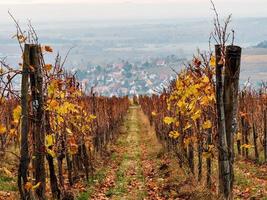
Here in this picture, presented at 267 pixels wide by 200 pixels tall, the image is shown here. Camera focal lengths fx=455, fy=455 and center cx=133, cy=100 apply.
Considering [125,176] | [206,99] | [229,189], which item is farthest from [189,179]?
[229,189]

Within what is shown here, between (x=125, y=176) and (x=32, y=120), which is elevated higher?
(x=32, y=120)

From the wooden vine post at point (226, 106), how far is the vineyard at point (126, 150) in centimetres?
2

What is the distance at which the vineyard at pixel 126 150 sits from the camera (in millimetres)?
7922

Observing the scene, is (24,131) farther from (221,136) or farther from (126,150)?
(126,150)

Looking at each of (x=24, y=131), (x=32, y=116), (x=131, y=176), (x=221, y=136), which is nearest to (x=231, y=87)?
(x=221, y=136)

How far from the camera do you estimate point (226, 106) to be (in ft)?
27.3

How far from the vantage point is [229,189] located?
8484 millimetres

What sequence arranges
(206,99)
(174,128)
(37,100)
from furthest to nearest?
(174,128) < (206,99) < (37,100)

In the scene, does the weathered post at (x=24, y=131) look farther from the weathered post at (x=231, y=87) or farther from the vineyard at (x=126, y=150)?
the weathered post at (x=231, y=87)

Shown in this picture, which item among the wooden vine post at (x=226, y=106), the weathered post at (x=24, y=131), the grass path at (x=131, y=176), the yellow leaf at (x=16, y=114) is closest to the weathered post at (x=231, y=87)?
the wooden vine post at (x=226, y=106)

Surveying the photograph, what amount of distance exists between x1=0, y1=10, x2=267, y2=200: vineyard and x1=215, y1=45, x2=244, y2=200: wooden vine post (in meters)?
0.02

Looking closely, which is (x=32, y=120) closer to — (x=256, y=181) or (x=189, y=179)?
(x=189, y=179)

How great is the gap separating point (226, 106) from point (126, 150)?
19.3 m

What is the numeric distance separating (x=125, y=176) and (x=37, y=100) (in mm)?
9902
